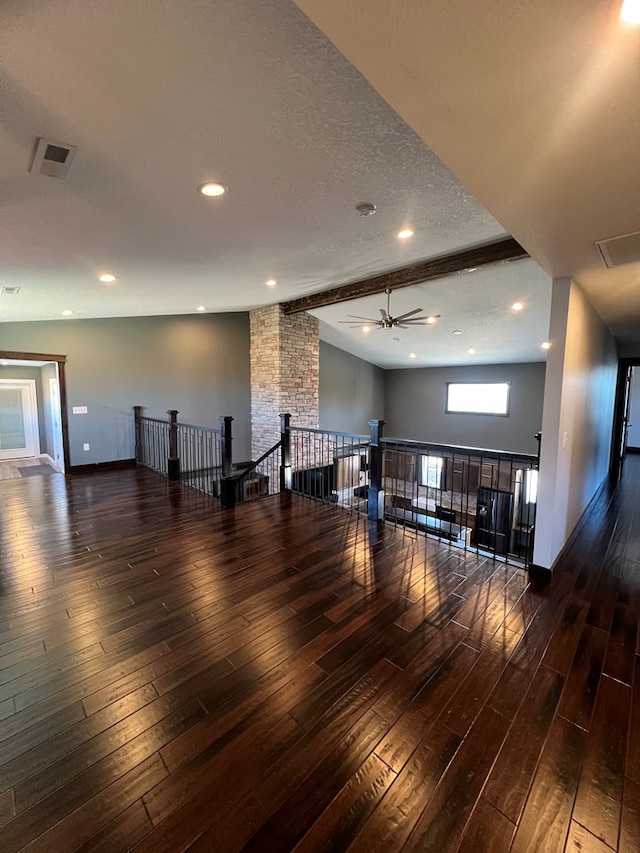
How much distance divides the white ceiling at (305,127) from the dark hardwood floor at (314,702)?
249cm

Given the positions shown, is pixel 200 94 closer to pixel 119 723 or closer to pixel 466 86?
pixel 466 86

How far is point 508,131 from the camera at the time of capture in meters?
1.35

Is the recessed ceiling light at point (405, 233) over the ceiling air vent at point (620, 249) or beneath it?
over

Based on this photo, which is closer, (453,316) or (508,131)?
(508,131)

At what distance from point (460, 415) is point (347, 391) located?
3460mm

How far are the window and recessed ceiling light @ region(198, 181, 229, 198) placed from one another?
31.2ft

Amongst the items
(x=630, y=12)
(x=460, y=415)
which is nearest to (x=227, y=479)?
(x=630, y=12)

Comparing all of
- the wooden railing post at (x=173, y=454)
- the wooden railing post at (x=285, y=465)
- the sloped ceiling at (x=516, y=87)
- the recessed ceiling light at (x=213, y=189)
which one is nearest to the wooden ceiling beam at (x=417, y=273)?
the sloped ceiling at (x=516, y=87)

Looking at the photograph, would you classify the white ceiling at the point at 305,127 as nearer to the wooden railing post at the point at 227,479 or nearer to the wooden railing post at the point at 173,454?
the wooden railing post at the point at 227,479

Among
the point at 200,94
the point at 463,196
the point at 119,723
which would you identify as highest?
the point at 463,196

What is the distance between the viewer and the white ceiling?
104 centimetres

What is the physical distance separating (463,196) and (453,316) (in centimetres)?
436

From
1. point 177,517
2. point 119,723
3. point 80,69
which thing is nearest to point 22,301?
point 177,517

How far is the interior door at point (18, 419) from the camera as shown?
8.29m
